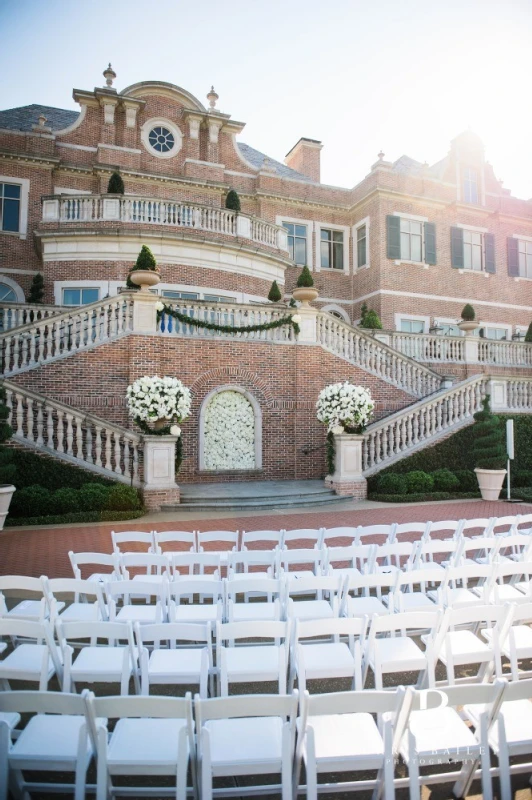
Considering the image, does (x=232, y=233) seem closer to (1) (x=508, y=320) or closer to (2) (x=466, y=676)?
(1) (x=508, y=320)

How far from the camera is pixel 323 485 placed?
14.7 m

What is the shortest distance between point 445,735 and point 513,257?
94.2ft

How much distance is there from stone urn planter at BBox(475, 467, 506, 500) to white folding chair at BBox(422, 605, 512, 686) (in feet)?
35.8

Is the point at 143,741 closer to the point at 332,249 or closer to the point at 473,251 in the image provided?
the point at 332,249

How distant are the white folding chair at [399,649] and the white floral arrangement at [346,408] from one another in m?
9.93

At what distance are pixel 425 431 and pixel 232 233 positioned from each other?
9.85m

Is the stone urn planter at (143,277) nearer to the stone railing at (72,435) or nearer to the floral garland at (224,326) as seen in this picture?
the floral garland at (224,326)

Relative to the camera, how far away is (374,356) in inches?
663

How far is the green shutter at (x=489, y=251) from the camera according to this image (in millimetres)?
26859

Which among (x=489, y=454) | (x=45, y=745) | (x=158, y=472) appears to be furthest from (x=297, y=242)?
(x=45, y=745)

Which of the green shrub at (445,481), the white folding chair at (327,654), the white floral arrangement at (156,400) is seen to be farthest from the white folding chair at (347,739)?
the green shrub at (445,481)

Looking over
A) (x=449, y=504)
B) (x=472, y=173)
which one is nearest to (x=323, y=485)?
(x=449, y=504)

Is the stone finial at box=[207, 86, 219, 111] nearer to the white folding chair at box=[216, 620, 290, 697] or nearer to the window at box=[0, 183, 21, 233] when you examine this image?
the window at box=[0, 183, 21, 233]

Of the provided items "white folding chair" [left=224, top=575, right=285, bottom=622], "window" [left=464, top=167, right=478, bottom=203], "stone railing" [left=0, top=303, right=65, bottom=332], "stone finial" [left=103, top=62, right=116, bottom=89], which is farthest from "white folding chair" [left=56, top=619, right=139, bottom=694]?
"window" [left=464, top=167, right=478, bottom=203]
